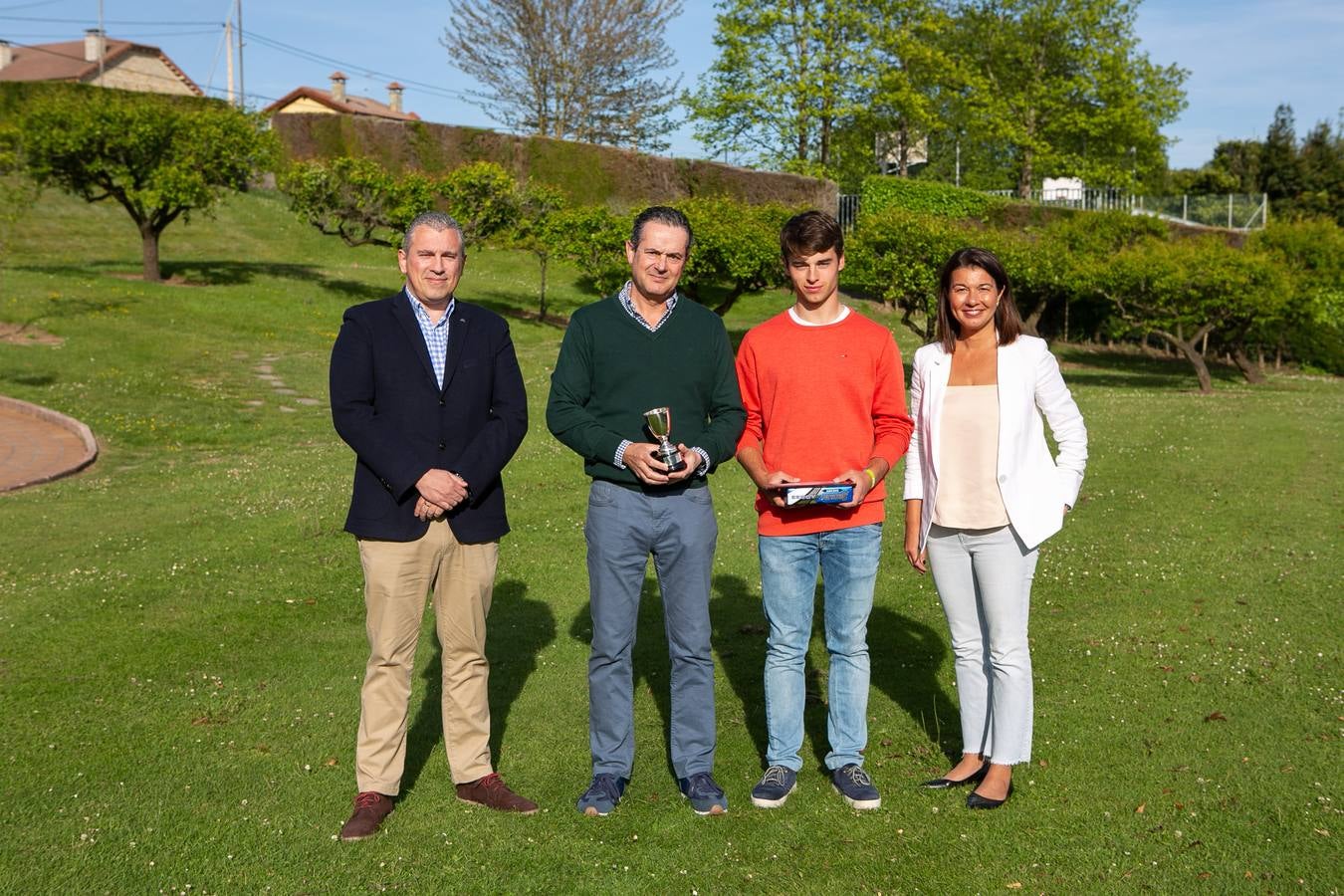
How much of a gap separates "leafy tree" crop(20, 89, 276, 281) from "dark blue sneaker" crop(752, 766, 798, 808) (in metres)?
24.3

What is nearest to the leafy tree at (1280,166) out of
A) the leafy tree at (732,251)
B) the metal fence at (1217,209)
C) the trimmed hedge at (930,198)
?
the metal fence at (1217,209)

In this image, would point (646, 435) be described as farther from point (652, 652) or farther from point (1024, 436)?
point (652, 652)

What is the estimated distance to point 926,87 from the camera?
50.9m

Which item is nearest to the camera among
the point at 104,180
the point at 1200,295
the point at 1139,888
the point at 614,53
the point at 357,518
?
the point at 1139,888

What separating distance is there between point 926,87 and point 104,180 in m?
35.5

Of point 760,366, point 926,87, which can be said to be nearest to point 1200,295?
point 760,366

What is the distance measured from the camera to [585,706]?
20.1 ft

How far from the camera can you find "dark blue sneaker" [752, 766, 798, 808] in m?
4.69

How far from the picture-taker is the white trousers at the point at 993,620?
182 inches

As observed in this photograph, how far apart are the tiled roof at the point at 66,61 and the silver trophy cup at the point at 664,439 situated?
6081 centimetres

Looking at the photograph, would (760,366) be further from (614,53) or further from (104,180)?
(614,53)

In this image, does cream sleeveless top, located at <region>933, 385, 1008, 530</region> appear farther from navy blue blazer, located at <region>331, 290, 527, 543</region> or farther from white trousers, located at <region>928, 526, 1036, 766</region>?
navy blue blazer, located at <region>331, 290, 527, 543</region>

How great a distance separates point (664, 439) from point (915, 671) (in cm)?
310

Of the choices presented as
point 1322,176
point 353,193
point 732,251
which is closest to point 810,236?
point 732,251
